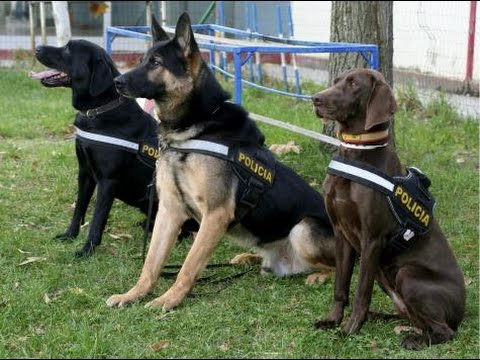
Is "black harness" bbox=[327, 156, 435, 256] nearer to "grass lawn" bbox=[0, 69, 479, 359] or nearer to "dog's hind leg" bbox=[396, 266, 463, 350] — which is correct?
"dog's hind leg" bbox=[396, 266, 463, 350]

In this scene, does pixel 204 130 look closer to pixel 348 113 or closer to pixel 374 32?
pixel 348 113

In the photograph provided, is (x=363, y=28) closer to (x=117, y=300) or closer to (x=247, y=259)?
(x=247, y=259)

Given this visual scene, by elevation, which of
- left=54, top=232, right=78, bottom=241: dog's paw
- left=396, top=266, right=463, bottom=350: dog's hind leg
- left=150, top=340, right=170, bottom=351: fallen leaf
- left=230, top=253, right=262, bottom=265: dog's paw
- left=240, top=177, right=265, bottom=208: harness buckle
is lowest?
left=230, top=253, right=262, bottom=265: dog's paw

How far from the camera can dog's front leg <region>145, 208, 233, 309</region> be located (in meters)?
4.25

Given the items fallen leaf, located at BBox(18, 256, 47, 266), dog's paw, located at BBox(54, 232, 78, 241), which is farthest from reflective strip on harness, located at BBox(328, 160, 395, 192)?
dog's paw, located at BBox(54, 232, 78, 241)

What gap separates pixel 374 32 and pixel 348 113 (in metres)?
3.62

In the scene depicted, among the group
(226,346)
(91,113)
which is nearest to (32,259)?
(91,113)

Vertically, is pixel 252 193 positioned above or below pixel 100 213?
above

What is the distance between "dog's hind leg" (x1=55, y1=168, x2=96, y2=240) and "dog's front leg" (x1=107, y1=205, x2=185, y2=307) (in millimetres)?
1021

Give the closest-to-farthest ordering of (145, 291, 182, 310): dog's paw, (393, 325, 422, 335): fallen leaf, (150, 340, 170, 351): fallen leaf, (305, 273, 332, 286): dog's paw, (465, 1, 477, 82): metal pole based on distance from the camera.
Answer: (150, 340, 170, 351): fallen leaf < (393, 325, 422, 335): fallen leaf < (145, 291, 182, 310): dog's paw < (305, 273, 332, 286): dog's paw < (465, 1, 477, 82): metal pole

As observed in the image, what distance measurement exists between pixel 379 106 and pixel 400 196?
1.52ft

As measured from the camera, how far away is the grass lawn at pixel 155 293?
3648mm

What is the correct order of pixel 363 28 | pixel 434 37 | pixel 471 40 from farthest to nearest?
pixel 434 37 < pixel 471 40 < pixel 363 28

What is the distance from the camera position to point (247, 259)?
5.07 meters
